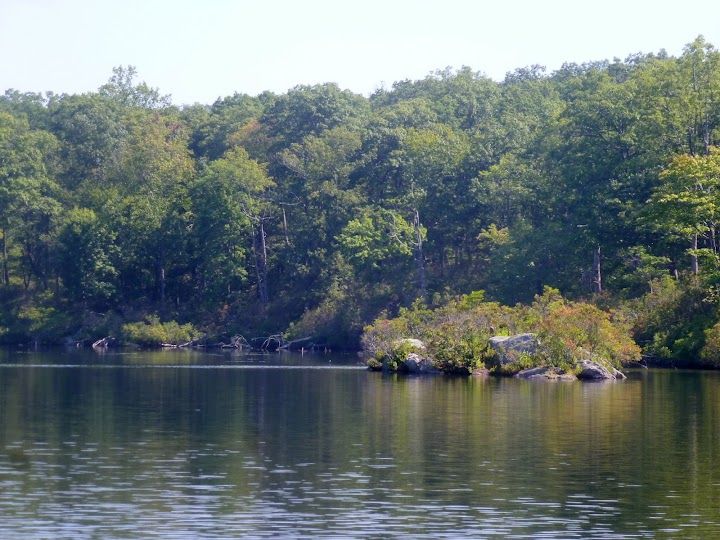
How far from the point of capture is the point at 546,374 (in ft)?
191

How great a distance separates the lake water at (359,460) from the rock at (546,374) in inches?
148

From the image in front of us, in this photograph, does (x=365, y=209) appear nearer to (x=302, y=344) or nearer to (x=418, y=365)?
(x=302, y=344)

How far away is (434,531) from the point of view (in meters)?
22.2

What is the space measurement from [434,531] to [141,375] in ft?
131

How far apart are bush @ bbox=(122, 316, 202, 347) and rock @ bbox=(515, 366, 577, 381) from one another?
4310 centimetres

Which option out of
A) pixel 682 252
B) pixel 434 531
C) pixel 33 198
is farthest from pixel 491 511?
pixel 33 198

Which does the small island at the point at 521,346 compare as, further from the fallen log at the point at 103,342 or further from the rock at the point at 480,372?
the fallen log at the point at 103,342

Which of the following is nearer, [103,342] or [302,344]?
[302,344]

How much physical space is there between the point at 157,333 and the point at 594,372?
151 ft

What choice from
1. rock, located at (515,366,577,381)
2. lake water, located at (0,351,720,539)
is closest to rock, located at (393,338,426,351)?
rock, located at (515,366,577,381)

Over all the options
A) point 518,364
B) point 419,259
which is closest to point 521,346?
point 518,364

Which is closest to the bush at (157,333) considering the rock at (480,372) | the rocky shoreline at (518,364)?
the rocky shoreline at (518,364)

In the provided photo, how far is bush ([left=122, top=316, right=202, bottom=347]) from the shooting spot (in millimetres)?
97188

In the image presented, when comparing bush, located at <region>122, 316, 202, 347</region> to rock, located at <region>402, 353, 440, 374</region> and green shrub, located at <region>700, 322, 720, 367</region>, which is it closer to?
rock, located at <region>402, 353, 440, 374</region>
